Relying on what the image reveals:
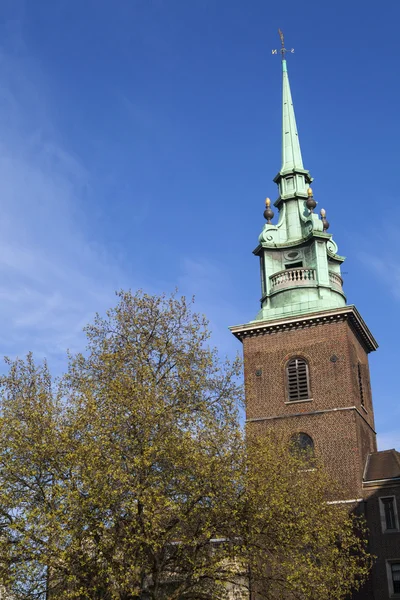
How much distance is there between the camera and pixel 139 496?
20.1m

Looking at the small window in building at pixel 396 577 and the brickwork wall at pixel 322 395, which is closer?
the small window in building at pixel 396 577

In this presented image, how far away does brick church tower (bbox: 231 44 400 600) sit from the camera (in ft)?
118

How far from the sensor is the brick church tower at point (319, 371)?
3606cm

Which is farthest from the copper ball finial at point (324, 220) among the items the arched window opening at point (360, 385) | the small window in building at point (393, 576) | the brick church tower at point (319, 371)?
the small window in building at point (393, 576)

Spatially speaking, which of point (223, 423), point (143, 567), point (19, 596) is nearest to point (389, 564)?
point (223, 423)

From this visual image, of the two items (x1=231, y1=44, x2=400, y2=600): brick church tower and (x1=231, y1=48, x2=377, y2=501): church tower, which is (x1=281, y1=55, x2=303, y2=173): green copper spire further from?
A: (x1=231, y1=48, x2=377, y2=501): church tower

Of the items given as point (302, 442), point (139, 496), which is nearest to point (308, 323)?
point (302, 442)

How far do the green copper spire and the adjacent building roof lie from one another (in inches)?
785

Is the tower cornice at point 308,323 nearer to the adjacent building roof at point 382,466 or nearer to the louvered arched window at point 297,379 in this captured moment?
the louvered arched window at point 297,379

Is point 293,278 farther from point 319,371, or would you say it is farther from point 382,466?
point 382,466

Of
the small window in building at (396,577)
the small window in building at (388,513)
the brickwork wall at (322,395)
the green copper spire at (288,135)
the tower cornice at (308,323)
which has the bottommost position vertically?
the small window in building at (396,577)

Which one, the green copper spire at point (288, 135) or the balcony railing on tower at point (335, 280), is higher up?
the green copper spire at point (288, 135)

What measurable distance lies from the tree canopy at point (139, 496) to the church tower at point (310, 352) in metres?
13.9

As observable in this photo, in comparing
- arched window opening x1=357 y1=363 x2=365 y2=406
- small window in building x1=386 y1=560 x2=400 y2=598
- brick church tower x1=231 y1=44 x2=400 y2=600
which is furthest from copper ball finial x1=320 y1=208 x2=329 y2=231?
small window in building x1=386 y1=560 x2=400 y2=598
